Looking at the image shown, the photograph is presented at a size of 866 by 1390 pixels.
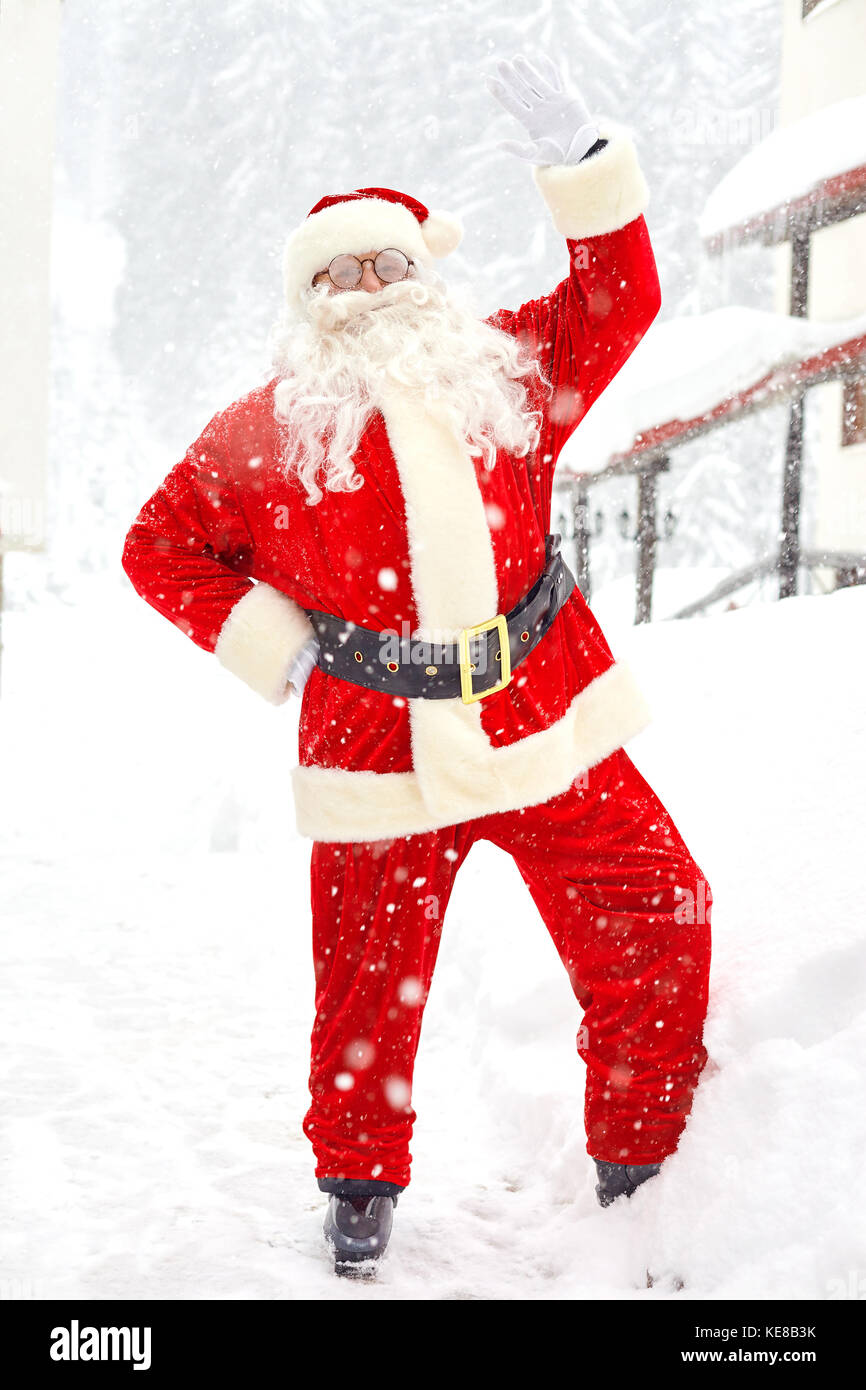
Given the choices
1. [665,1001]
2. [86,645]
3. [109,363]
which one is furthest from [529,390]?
[109,363]

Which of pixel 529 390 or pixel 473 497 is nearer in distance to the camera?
pixel 473 497

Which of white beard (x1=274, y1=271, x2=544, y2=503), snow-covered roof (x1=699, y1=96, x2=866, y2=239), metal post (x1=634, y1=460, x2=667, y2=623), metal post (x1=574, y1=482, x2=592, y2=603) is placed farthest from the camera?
metal post (x1=574, y1=482, x2=592, y2=603)

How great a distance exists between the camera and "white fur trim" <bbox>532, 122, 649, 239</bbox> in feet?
6.48

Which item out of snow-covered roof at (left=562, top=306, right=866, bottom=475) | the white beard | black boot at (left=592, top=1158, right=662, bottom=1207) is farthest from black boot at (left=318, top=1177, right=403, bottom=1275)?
snow-covered roof at (left=562, top=306, right=866, bottom=475)

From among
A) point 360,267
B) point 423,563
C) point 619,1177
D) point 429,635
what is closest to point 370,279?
point 360,267

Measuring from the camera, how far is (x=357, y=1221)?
2.13m

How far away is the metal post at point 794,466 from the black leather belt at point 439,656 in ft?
14.4

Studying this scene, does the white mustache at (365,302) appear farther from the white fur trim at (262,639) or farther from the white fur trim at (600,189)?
the white fur trim at (262,639)

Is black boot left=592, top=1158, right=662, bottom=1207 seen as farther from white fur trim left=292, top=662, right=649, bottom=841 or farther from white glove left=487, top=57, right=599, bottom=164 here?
white glove left=487, top=57, right=599, bottom=164

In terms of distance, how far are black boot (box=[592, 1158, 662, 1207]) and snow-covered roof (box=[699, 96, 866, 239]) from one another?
6.10m

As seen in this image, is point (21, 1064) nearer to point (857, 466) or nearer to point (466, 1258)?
point (466, 1258)

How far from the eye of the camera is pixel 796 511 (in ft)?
21.1

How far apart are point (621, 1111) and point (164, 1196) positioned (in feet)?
3.43

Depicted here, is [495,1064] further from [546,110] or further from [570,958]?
[546,110]
